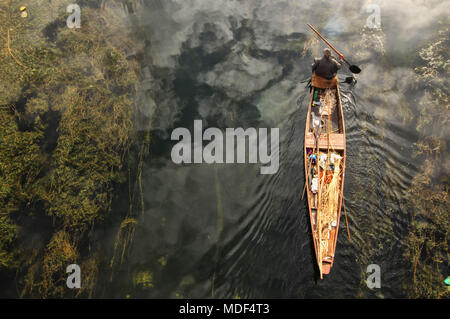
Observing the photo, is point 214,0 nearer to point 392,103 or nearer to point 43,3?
point 43,3

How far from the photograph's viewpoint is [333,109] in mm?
7918

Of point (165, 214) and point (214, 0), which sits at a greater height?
point (214, 0)

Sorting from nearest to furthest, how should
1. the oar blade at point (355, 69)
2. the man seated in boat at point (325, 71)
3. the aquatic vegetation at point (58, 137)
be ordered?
the aquatic vegetation at point (58, 137), the man seated in boat at point (325, 71), the oar blade at point (355, 69)

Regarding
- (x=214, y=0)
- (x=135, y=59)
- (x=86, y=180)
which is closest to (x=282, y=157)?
(x=86, y=180)

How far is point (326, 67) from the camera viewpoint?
7.78 meters

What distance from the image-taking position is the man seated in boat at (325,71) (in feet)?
25.0

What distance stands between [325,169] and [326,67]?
10.3 feet

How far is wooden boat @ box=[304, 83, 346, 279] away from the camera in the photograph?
6.08 m

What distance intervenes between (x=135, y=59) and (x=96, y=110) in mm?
2448

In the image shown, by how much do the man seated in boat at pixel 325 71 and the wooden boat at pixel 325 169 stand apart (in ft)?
0.59

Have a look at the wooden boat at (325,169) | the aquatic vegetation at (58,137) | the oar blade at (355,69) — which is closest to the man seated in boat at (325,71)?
the wooden boat at (325,169)

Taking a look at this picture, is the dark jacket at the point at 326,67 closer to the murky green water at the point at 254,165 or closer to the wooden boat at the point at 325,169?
the wooden boat at the point at 325,169

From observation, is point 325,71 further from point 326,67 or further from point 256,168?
point 256,168

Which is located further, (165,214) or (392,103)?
(392,103)
